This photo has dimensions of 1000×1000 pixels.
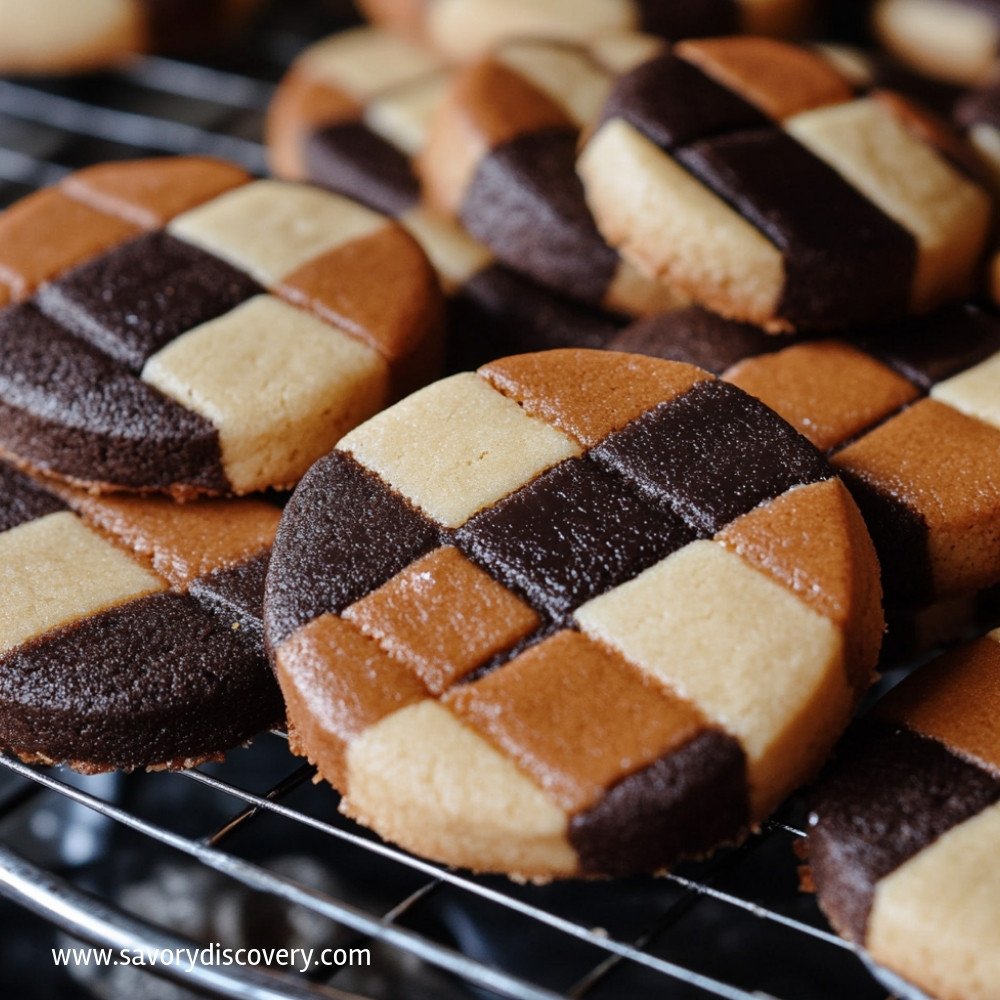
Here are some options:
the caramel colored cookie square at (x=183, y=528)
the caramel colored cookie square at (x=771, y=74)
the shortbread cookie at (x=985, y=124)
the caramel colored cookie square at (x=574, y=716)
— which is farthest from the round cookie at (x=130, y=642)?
the shortbread cookie at (x=985, y=124)

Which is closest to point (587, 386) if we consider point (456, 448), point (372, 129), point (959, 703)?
point (456, 448)

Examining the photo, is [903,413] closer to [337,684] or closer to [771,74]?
[771,74]

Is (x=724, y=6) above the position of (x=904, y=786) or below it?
above

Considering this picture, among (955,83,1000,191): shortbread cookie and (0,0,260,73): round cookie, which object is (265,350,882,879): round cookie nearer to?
(955,83,1000,191): shortbread cookie

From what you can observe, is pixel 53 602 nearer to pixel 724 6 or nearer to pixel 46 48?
pixel 46 48

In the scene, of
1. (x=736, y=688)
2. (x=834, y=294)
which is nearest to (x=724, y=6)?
(x=834, y=294)
